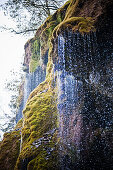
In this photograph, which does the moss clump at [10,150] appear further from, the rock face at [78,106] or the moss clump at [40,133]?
the moss clump at [40,133]

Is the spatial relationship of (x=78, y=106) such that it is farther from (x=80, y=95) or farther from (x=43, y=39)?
(x=43, y=39)

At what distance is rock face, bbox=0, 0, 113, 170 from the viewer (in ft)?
12.7

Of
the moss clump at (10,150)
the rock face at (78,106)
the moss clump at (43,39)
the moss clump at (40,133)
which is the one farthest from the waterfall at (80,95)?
the moss clump at (43,39)

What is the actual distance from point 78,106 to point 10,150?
371 cm

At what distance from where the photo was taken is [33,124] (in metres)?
4.62

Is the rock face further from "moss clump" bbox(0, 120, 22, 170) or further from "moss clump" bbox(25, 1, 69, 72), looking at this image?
"moss clump" bbox(25, 1, 69, 72)

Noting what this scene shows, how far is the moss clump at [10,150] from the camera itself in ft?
16.8

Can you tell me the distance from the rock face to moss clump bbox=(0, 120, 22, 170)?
5cm

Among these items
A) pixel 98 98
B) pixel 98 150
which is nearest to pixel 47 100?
pixel 98 98

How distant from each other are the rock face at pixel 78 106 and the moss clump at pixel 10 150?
Answer: 0.05 meters

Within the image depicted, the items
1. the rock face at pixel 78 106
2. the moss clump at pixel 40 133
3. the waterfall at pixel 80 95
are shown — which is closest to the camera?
the moss clump at pixel 40 133

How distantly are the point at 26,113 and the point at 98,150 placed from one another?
Answer: 10.0 ft

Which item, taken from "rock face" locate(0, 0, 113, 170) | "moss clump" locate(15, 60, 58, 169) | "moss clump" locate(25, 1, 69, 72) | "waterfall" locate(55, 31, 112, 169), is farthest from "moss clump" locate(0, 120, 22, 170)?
"moss clump" locate(25, 1, 69, 72)

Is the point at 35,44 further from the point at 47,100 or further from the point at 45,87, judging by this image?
the point at 47,100
